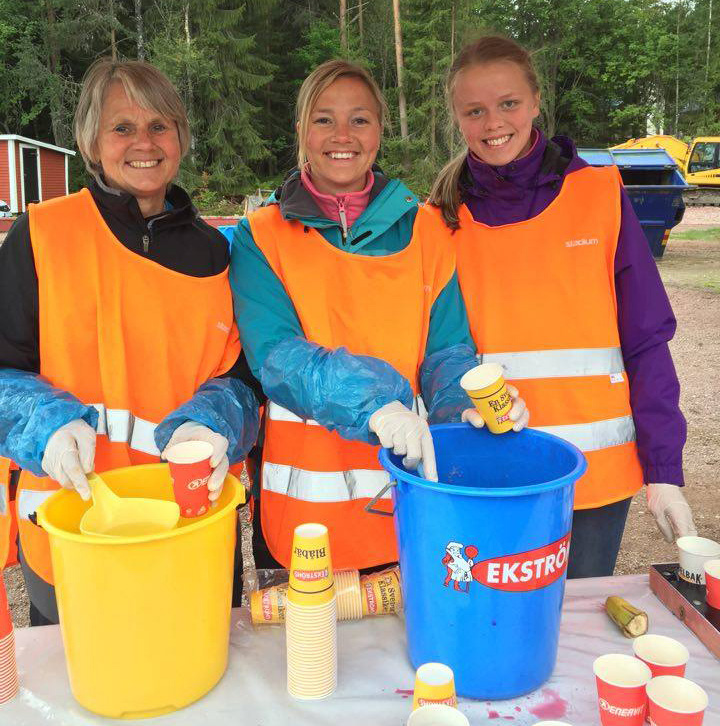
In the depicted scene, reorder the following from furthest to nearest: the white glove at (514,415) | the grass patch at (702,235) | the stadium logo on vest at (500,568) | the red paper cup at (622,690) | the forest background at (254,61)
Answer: the forest background at (254,61) < the grass patch at (702,235) < the white glove at (514,415) < the stadium logo on vest at (500,568) < the red paper cup at (622,690)

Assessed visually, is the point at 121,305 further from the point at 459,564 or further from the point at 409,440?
the point at 459,564

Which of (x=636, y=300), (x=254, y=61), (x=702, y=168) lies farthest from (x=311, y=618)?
(x=254, y=61)

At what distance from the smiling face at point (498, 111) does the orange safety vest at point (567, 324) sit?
229 millimetres

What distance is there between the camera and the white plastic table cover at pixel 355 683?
4.39 ft

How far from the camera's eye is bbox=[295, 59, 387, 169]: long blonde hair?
2180 mm

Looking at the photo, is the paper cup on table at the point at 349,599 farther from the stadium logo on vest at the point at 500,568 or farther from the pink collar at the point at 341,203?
the pink collar at the point at 341,203

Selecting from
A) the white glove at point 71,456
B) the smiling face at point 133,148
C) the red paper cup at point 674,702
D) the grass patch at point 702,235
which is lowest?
the red paper cup at point 674,702

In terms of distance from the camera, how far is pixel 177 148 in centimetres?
218

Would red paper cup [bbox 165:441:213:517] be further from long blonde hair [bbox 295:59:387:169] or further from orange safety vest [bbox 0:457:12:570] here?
long blonde hair [bbox 295:59:387:169]

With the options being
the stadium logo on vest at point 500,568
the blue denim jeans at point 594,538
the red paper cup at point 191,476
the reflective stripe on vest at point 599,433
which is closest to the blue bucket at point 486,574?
the stadium logo on vest at point 500,568

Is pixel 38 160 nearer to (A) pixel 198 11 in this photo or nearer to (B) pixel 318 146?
(A) pixel 198 11

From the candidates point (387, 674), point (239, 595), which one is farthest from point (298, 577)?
point (239, 595)

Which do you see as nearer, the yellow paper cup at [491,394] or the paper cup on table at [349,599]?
the yellow paper cup at [491,394]

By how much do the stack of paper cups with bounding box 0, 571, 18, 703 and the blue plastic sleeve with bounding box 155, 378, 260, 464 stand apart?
527mm
